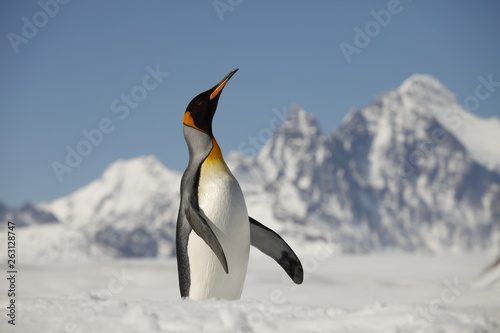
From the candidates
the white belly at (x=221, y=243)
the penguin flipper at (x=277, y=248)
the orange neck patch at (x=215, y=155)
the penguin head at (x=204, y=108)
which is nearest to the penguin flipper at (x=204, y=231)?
the white belly at (x=221, y=243)

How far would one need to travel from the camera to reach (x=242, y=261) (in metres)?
4.10

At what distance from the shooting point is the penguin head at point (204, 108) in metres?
4.10

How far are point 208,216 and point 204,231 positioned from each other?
8.7 inches

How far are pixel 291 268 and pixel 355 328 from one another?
1.72 m

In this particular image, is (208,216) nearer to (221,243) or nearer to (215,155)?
(221,243)

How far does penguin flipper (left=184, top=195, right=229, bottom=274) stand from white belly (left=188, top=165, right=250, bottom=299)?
122mm

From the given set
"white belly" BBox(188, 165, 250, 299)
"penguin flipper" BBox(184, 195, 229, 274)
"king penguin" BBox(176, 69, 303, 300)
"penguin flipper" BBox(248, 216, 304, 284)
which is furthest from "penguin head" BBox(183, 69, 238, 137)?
"penguin flipper" BBox(248, 216, 304, 284)

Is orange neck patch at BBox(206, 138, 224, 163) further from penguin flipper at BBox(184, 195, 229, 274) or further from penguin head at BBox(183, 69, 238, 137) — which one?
penguin flipper at BBox(184, 195, 229, 274)

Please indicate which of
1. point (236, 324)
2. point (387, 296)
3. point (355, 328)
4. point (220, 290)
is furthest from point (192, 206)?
point (387, 296)

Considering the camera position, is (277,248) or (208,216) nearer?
(208,216)

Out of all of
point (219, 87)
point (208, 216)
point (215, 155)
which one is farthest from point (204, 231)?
point (219, 87)

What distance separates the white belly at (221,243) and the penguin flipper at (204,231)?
0.12 metres

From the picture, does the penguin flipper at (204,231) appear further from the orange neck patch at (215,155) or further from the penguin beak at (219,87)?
the penguin beak at (219,87)

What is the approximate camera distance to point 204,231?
12.5 ft
